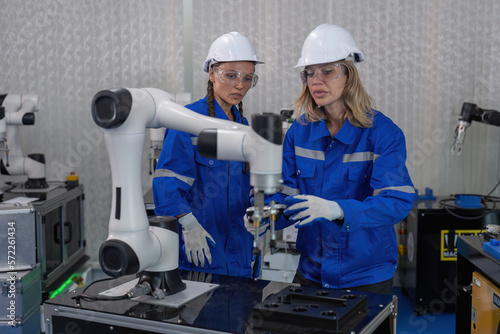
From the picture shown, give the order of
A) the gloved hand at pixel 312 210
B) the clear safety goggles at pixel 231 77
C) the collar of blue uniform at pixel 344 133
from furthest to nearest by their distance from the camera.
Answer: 1. the clear safety goggles at pixel 231 77
2. the collar of blue uniform at pixel 344 133
3. the gloved hand at pixel 312 210

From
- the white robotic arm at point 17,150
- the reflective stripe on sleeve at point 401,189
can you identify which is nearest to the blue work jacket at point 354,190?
the reflective stripe on sleeve at point 401,189

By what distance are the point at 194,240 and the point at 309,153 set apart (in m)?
0.50

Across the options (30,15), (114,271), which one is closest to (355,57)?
(114,271)

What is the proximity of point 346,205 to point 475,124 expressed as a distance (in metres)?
2.62

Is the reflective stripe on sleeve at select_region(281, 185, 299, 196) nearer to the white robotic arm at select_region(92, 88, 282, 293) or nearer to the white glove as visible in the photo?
the white glove

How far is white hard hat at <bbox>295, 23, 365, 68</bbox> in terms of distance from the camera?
183 centimetres

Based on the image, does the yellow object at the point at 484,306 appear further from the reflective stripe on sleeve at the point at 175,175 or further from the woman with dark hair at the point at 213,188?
the reflective stripe on sleeve at the point at 175,175

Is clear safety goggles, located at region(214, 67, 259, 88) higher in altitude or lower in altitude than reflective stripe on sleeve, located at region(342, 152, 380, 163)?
higher

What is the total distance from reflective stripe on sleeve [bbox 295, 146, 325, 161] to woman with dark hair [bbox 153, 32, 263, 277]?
28 cm

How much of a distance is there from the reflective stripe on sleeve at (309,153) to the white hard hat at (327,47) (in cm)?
29

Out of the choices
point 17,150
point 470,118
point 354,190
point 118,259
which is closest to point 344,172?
point 354,190

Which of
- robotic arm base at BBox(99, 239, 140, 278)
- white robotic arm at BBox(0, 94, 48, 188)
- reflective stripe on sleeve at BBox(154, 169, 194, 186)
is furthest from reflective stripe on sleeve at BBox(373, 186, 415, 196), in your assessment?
white robotic arm at BBox(0, 94, 48, 188)

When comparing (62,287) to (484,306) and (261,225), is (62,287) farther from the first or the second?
(484,306)

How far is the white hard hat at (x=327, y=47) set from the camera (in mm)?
1835
